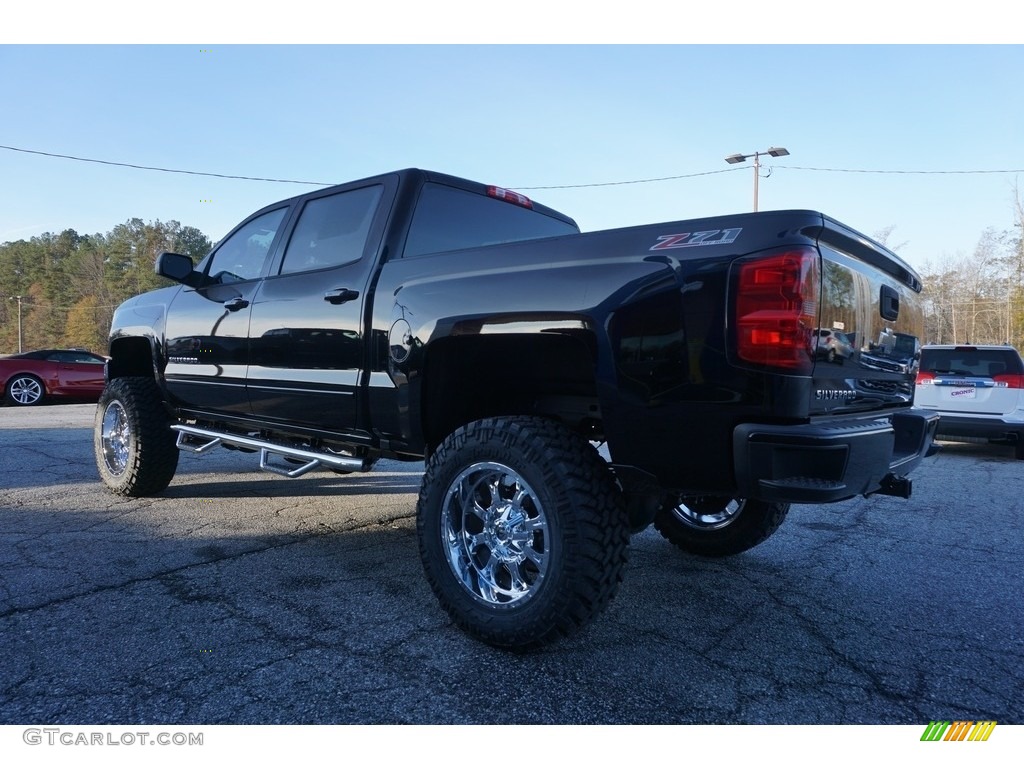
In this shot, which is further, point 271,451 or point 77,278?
point 77,278

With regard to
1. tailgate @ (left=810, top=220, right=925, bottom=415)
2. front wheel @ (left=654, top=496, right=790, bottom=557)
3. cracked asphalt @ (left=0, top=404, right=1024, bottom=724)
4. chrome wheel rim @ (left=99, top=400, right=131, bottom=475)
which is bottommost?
cracked asphalt @ (left=0, top=404, right=1024, bottom=724)

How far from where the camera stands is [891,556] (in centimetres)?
397

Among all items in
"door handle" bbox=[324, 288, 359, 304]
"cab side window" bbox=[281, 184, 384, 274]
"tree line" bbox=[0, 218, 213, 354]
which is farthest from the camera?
"tree line" bbox=[0, 218, 213, 354]

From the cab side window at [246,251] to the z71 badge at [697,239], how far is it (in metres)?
2.76

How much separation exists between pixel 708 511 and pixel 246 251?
3.33 m

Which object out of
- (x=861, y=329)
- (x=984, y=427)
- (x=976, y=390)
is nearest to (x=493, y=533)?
(x=861, y=329)

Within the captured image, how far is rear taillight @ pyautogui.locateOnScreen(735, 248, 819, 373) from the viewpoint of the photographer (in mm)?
2135

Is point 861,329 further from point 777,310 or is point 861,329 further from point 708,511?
point 708,511

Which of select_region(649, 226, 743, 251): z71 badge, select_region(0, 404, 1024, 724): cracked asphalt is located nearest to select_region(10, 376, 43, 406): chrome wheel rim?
select_region(0, 404, 1024, 724): cracked asphalt

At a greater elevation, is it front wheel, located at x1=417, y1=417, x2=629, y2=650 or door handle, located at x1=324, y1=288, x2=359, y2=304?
door handle, located at x1=324, y1=288, x2=359, y2=304

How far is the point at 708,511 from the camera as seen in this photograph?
12.3ft

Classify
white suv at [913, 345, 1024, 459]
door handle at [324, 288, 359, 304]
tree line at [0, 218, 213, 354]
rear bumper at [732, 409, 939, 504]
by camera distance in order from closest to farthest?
rear bumper at [732, 409, 939, 504], door handle at [324, 288, 359, 304], white suv at [913, 345, 1024, 459], tree line at [0, 218, 213, 354]

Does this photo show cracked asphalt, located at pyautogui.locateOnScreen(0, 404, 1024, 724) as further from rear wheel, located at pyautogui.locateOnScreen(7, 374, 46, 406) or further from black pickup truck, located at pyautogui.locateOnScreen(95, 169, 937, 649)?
rear wheel, located at pyautogui.locateOnScreen(7, 374, 46, 406)

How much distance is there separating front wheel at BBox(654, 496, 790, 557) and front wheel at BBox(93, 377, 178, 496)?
3.57 meters
